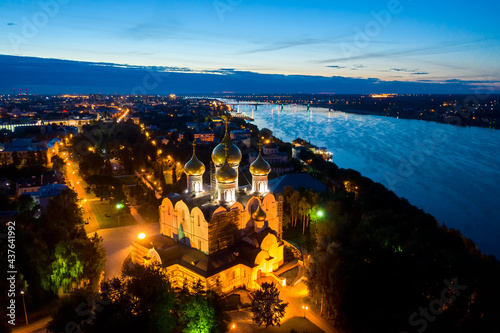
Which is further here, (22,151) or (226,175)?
(22,151)

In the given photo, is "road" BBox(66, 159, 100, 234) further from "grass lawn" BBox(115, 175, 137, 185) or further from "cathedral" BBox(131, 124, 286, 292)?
"cathedral" BBox(131, 124, 286, 292)

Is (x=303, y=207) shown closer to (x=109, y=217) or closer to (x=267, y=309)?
(x=267, y=309)

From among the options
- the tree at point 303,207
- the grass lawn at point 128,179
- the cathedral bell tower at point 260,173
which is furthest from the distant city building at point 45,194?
the tree at point 303,207

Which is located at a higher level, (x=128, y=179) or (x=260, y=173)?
(x=260, y=173)

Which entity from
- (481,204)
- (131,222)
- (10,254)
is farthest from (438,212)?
(10,254)

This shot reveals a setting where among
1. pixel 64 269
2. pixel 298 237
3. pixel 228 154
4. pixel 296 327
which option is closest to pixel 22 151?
pixel 64 269

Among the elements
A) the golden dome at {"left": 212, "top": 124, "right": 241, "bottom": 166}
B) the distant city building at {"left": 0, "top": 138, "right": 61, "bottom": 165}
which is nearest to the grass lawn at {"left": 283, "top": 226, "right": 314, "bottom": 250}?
the golden dome at {"left": 212, "top": 124, "right": 241, "bottom": 166}

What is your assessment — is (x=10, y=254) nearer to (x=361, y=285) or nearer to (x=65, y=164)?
(x=361, y=285)

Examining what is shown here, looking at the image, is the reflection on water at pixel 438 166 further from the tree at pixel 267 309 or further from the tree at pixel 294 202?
the tree at pixel 267 309
